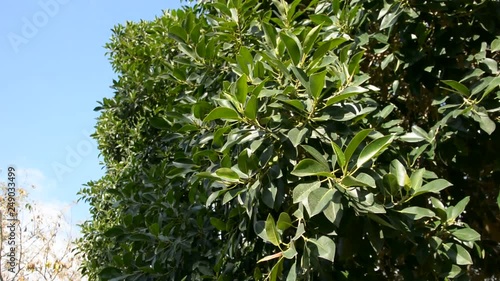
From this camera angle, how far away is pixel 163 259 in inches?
108

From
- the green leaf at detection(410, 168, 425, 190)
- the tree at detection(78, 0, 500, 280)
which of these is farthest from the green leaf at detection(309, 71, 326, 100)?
the green leaf at detection(410, 168, 425, 190)

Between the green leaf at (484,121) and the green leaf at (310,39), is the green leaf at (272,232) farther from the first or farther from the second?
the green leaf at (484,121)

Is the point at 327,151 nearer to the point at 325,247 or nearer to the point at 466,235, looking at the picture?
the point at 325,247

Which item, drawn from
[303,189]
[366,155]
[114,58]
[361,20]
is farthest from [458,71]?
[114,58]

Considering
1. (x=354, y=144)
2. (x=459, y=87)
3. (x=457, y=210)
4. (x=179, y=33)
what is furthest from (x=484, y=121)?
(x=179, y=33)

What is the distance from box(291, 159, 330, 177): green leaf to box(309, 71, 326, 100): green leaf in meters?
0.25

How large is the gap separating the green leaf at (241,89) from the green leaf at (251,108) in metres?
0.04

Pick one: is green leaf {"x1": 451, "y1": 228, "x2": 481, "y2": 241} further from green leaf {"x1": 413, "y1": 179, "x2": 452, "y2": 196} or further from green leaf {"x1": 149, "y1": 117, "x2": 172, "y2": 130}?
green leaf {"x1": 149, "y1": 117, "x2": 172, "y2": 130}

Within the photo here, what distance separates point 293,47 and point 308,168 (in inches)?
19.2

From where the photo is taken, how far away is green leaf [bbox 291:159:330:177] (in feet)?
5.89

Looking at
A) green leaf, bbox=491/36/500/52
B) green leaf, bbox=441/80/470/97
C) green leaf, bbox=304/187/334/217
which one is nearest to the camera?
green leaf, bbox=304/187/334/217

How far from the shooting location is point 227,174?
2014 mm

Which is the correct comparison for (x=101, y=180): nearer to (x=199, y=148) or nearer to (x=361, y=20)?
(x=199, y=148)

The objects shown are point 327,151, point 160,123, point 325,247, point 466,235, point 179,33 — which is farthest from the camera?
point 160,123
